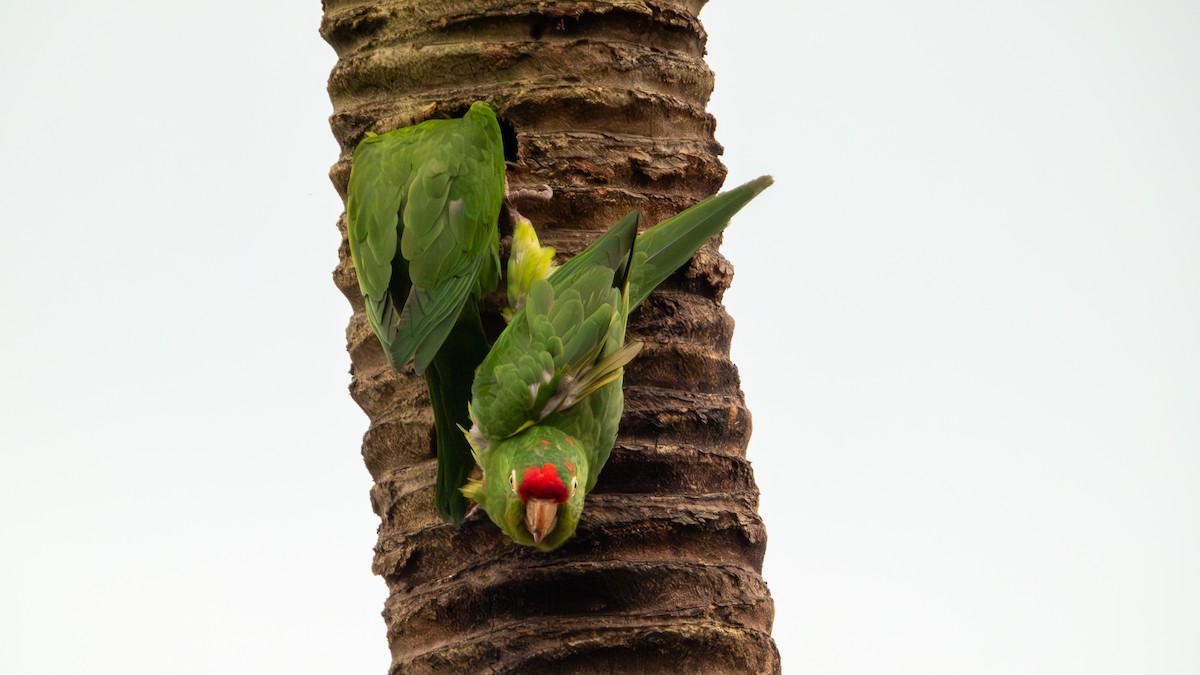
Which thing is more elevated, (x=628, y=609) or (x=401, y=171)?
(x=401, y=171)

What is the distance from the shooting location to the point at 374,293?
335cm

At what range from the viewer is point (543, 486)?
9.64ft

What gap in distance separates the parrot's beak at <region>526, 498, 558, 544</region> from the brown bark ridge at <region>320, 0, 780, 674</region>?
0.16 metres

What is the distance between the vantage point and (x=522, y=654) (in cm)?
302

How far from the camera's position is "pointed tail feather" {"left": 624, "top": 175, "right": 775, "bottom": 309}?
3.33m

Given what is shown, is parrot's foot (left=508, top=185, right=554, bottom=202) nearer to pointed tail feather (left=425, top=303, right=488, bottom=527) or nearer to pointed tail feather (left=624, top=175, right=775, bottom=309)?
pointed tail feather (left=624, top=175, right=775, bottom=309)

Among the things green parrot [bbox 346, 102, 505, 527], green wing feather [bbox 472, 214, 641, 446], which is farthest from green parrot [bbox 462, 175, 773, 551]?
green parrot [bbox 346, 102, 505, 527]

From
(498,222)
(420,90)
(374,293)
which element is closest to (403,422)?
(374,293)

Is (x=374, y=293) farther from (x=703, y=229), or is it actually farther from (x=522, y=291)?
(x=703, y=229)

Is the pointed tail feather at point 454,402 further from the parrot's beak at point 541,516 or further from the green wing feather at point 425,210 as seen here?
the parrot's beak at point 541,516

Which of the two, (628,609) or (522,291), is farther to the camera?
(522,291)

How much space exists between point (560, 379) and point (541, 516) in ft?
1.24

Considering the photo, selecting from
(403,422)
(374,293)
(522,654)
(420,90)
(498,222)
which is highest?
(420,90)

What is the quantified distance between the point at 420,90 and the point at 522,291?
0.55 m
